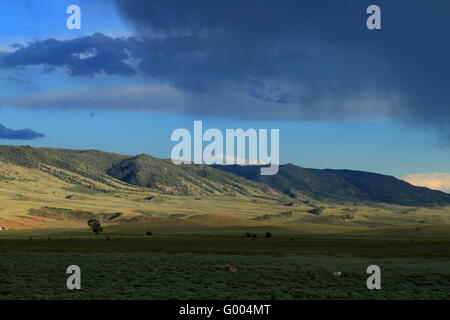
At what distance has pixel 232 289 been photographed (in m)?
48.3

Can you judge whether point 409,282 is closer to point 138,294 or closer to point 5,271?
point 138,294

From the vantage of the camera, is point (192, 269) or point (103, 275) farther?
point (192, 269)

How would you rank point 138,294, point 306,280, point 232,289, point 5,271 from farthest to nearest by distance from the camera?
point 5,271 < point 306,280 < point 232,289 < point 138,294
